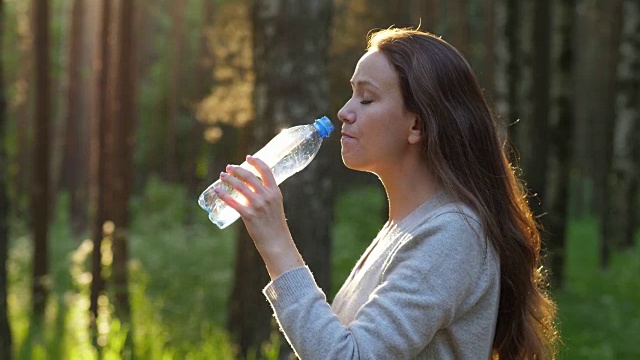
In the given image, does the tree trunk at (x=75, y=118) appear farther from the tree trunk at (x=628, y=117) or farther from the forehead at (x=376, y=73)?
the forehead at (x=376, y=73)

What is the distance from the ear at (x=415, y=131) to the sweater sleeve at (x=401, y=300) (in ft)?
0.81

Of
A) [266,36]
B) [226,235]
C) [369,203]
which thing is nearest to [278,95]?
[266,36]

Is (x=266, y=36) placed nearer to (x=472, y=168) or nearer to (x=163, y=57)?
(x=472, y=168)

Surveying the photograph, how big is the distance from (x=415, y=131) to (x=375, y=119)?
111 mm

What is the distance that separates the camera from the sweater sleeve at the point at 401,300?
2680 millimetres

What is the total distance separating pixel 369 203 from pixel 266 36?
23.1 meters

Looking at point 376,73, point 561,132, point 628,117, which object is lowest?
point 628,117

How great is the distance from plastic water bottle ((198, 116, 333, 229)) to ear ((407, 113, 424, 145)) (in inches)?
16.1

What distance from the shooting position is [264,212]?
282cm

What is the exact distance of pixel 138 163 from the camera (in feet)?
179

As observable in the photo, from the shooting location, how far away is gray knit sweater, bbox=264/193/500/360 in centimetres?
268

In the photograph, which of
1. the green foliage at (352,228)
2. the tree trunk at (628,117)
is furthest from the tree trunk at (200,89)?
the tree trunk at (628,117)

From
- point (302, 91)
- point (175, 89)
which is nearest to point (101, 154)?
point (302, 91)

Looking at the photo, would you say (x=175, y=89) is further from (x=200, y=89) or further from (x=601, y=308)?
(x=601, y=308)
